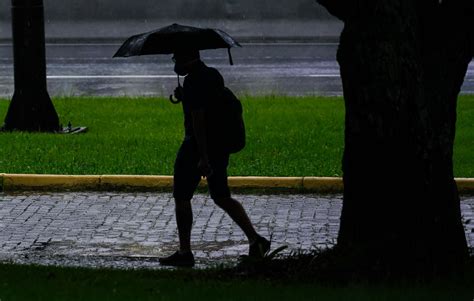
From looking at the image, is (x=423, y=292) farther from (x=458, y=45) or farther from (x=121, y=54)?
(x=121, y=54)

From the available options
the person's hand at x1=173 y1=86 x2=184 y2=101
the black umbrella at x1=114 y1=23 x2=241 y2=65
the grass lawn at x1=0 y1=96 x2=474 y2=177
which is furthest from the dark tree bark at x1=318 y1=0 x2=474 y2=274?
the grass lawn at x1=0 y1=96 x2=474 y2=177

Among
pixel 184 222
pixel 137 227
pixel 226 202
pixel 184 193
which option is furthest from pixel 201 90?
pixel 137 227

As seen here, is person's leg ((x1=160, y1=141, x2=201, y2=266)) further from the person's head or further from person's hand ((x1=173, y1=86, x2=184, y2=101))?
the person's head

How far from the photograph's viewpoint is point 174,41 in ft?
27.9

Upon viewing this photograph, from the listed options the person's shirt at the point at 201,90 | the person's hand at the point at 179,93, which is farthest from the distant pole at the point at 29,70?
the person's shirt at the point at 201,90

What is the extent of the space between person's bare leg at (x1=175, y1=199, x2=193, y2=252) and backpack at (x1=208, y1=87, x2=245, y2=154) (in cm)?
54

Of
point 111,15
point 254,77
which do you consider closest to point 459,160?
point 254,77

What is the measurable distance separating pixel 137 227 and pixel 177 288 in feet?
10.3

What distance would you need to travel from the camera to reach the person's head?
8.38 m

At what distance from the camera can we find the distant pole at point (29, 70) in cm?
1469

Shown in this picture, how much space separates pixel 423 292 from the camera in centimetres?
686

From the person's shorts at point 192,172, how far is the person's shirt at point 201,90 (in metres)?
0.23

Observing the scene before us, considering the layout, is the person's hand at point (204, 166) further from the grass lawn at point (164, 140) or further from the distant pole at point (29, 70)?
the distant pole at point (29, 70)

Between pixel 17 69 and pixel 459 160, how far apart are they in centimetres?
521
